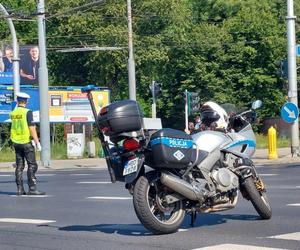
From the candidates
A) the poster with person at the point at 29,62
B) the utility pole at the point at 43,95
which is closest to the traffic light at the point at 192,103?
the utility pole at the point at 43,95

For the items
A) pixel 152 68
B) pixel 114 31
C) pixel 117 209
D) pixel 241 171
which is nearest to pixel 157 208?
pixel 241 171

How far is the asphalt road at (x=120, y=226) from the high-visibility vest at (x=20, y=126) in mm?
1236

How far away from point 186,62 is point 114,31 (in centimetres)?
910

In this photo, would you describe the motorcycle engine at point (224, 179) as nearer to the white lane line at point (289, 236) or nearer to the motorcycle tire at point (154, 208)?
the motorcycle tire at point (154, 208)

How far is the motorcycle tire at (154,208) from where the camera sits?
9.25 m

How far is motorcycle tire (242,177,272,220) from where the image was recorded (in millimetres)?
10305

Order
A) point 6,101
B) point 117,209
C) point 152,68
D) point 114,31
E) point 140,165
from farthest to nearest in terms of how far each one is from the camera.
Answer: point 152,68 < point 114,31 < point 6,101 < point 117,209 < point 140,165

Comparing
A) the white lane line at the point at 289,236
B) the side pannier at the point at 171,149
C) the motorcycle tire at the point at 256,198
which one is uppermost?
the side pannier at the point at 171,149

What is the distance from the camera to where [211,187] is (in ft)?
32.3

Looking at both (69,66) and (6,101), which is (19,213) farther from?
(69,66)

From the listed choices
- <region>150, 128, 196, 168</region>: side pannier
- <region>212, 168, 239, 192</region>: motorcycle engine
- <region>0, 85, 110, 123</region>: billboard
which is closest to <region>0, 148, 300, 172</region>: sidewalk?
<region>0, 85, 110, 123</region>: billboard

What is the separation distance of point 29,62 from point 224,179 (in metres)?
42.9

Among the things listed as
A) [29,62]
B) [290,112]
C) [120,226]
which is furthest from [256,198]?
[29,62]

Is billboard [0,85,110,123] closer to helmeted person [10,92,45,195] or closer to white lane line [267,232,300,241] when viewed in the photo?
helmeted person [10,92,45,195]
